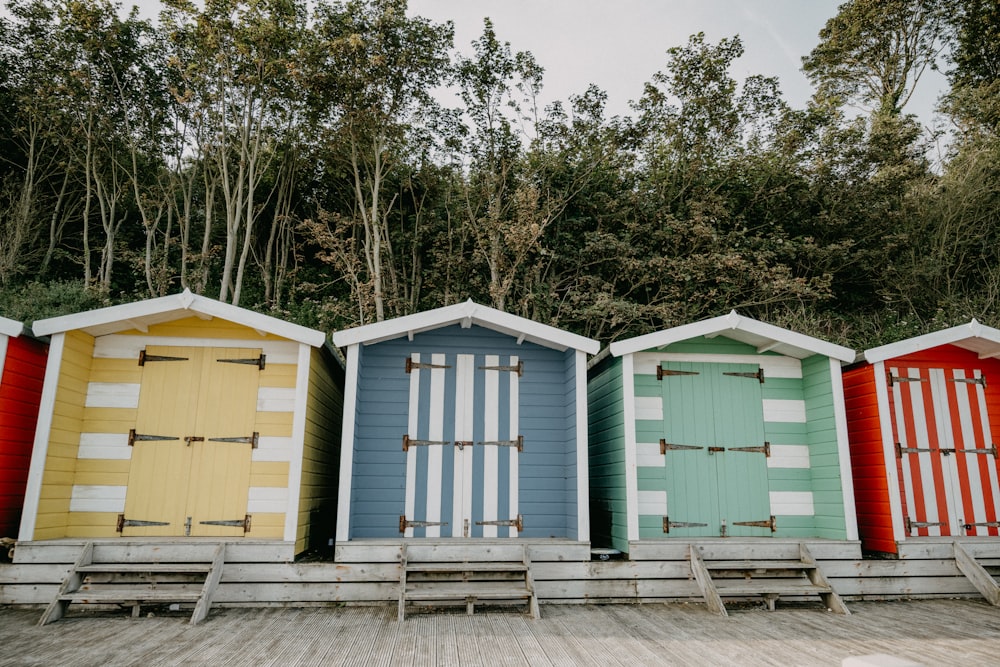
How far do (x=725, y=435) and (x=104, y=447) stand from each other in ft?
20.1

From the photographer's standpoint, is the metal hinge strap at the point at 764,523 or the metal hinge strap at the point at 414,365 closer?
the metal hinge strap at the point at 764,523

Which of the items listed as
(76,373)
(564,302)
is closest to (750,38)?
(564,302)

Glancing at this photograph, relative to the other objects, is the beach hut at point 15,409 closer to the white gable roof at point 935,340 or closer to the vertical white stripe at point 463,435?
the vertical white stripe at point 463,435

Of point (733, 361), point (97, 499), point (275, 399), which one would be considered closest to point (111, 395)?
point (97, 499)

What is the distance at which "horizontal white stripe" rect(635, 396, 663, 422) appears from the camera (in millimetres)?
6320

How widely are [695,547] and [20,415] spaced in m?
6.40

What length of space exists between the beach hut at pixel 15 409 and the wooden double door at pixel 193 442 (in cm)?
101

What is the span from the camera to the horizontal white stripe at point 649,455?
20.4 ft

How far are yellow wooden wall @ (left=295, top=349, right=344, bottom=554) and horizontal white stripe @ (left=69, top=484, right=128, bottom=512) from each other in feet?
5.49

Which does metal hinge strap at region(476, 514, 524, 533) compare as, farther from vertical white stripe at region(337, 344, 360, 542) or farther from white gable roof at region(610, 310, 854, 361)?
white gable roof at region(610, 310, 854, 361)

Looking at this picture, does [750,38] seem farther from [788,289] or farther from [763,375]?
[763,375]

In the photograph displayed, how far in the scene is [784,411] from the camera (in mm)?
6559

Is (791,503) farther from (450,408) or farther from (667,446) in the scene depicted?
(450,408)

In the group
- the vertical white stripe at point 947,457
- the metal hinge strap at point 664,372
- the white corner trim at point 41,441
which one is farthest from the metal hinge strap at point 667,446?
the white corner trim at point 41,441
